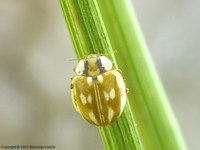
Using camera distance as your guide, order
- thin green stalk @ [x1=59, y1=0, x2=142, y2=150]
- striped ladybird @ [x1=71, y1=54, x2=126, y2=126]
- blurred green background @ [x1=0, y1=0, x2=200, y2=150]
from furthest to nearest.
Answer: blurred green background @ [x1=0, y1=0, x2=200, y2=150] < striped ladybird @ [x1=71, y1=54, x2=126, y2=126] < thin green stalk @ [x1=59, y1=0, x2=142, y2=150]

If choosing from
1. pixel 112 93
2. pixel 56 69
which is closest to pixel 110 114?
pixel 112 93

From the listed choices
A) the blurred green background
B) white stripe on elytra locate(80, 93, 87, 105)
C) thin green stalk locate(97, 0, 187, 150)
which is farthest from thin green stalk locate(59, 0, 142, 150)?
the blurred green background

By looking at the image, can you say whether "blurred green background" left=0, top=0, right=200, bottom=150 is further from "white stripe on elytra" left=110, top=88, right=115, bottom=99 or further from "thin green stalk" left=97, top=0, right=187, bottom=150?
"thin green stalk" left=97, top=0, right=187, bottom=150

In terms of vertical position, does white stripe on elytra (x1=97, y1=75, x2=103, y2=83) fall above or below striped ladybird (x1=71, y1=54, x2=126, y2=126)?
above

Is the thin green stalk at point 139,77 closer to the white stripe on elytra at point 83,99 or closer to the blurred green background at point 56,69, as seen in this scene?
the white stripe on elytra at point 83,99

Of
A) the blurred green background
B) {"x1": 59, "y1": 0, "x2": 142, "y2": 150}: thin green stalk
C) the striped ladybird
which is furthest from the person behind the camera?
the blurred green background

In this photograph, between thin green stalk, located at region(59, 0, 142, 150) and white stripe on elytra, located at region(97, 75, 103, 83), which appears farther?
white stripe on elytra, located at region(97, 75, 103, 83)

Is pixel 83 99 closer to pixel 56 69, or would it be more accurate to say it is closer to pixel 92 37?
pixel 92 37

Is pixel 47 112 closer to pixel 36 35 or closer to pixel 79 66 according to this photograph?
pixel 36 35
